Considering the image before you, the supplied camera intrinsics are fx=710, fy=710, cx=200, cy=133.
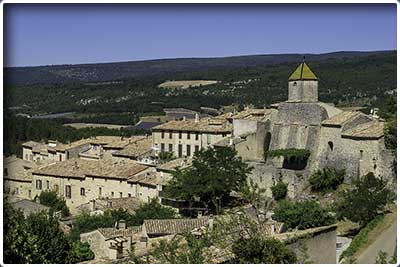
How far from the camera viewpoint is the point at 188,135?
1303 inches

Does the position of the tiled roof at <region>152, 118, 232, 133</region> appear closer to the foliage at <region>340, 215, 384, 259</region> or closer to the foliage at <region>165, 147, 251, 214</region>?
the foliage at <region>165, 147, 251, 214</region>

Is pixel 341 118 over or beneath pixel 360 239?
over

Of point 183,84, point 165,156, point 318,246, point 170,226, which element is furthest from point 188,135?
point 183,84

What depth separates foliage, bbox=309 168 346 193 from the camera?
2361 centimetres

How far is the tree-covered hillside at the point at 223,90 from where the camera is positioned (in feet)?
202

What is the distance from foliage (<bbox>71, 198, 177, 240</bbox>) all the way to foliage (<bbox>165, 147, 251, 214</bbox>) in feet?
2.69

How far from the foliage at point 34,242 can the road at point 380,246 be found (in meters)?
5.43

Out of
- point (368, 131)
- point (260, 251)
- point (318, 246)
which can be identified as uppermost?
point (368, 131)

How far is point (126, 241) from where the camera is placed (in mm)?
14320

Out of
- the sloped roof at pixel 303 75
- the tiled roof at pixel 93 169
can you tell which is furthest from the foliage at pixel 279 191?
the tiled roof at pixel 93 169

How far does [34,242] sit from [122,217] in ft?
30.8

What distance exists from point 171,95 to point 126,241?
70.1 m

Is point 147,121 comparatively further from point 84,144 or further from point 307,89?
point 307,89

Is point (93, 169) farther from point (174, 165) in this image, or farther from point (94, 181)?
point (174, 165)
